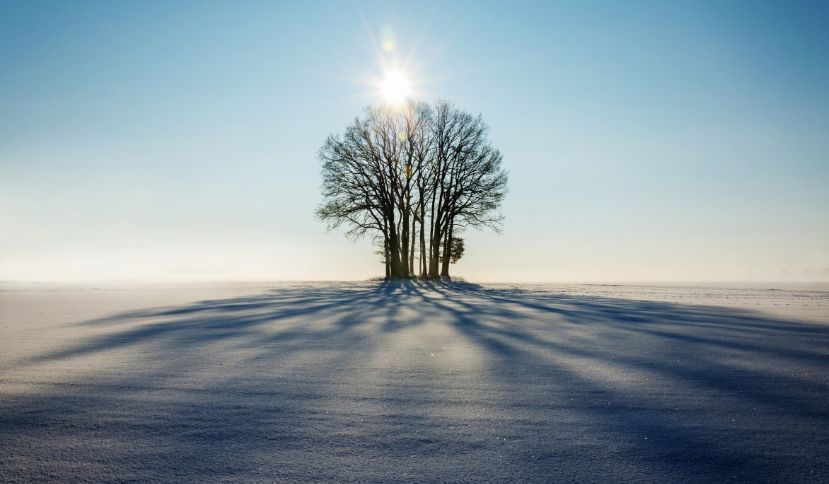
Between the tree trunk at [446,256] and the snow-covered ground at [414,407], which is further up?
the tree trunk at [446,256]

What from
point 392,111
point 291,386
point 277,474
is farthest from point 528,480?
point 392,111

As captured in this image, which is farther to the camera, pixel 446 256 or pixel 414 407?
pixel 446 256

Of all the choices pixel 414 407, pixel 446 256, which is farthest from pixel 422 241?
pixel 414 407

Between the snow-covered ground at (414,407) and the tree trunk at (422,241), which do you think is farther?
the tree trunk at (422,241)

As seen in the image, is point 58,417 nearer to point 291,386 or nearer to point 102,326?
point 291,386

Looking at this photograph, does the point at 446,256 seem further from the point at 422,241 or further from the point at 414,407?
the point at 414,407

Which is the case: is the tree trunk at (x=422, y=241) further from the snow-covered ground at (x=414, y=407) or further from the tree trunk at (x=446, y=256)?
the snow-covered ground at (x=414, y=407)

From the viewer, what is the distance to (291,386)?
3.77 meters

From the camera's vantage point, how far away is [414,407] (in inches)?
127

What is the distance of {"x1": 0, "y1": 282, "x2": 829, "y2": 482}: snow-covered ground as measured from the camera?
2.33m

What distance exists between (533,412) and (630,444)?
0.69 m

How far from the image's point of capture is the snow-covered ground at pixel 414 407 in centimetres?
233

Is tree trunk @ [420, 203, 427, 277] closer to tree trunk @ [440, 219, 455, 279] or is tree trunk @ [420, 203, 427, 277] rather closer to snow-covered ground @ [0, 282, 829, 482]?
tree trunk @ [440, 219, 455, 279]

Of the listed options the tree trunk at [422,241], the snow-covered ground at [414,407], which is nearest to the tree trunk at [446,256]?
the tree trunk at [422,241]
